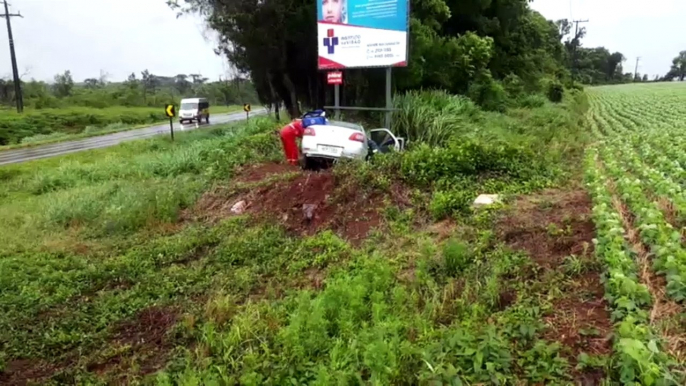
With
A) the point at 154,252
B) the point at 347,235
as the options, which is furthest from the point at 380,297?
the point at 154,252

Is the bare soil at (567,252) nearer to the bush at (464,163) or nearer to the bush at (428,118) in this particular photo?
the bush at (464,163)

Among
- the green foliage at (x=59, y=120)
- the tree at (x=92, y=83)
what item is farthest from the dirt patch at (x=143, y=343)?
the tree at (x=92, y=83)

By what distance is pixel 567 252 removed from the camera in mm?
4648

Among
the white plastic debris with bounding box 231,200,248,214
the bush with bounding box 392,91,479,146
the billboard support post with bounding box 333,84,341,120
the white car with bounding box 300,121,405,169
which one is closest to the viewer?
the white plastic debris with bounding box 231,200,248,214

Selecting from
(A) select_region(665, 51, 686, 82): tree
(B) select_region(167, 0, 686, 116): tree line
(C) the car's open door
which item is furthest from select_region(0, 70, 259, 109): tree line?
(A) select_region(665, 51, 686, 82): tree

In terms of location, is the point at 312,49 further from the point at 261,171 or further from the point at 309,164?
the point at 309,164

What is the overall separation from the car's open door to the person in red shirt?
143 centimetres

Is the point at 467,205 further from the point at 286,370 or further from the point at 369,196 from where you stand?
the point at 286,370

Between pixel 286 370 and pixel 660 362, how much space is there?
206cm

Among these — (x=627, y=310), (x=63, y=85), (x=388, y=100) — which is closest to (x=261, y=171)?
(x=388, y=100)

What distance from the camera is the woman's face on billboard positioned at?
36.7 ft

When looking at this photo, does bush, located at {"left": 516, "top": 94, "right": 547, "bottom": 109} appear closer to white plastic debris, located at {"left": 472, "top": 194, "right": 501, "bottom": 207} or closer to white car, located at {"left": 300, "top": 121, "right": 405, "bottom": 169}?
white car, located at {"left": 300, "top": 121, "right": 405, "bottom": 169}

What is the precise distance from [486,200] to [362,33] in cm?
546

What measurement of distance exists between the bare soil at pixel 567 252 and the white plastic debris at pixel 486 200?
0.86 ft
